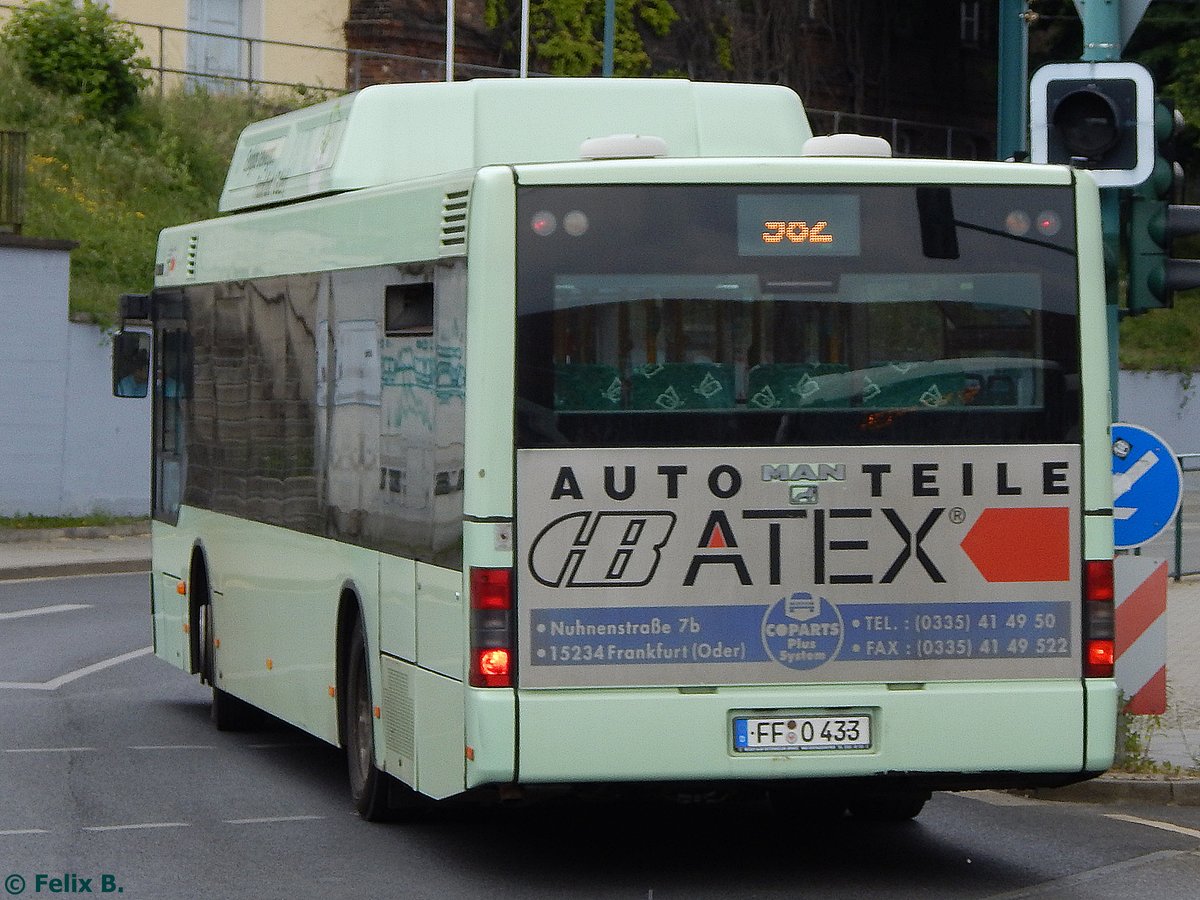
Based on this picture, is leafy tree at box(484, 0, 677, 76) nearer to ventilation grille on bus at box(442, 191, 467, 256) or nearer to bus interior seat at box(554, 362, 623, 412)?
ventilation grille on bus at box(442, 191, 467, 256)

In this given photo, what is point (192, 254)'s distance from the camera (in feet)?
46.8

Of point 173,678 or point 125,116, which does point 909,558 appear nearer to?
point 173,678

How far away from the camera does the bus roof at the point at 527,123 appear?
36.7 ft

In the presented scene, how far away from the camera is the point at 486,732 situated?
865cm

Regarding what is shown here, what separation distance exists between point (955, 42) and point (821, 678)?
50105 millimetres

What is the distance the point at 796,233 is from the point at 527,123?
247cm

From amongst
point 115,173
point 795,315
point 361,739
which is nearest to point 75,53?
point 115,173

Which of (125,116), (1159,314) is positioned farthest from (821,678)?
(1159,314)

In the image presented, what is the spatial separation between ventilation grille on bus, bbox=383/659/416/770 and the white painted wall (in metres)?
20.6

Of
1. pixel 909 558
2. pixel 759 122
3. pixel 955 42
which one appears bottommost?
pixel 909 558

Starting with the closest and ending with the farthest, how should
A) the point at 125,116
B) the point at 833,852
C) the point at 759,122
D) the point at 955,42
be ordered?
the point at 833,852 < the point at 759,122 < the point at 125,116 < the point at 955,42

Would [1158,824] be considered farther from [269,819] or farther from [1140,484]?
[269,819]

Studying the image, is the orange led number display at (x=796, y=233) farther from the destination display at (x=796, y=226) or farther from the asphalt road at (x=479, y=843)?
the asphalt road at (x=479, y=843)

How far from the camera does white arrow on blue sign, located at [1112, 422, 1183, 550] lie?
39.8 ft
